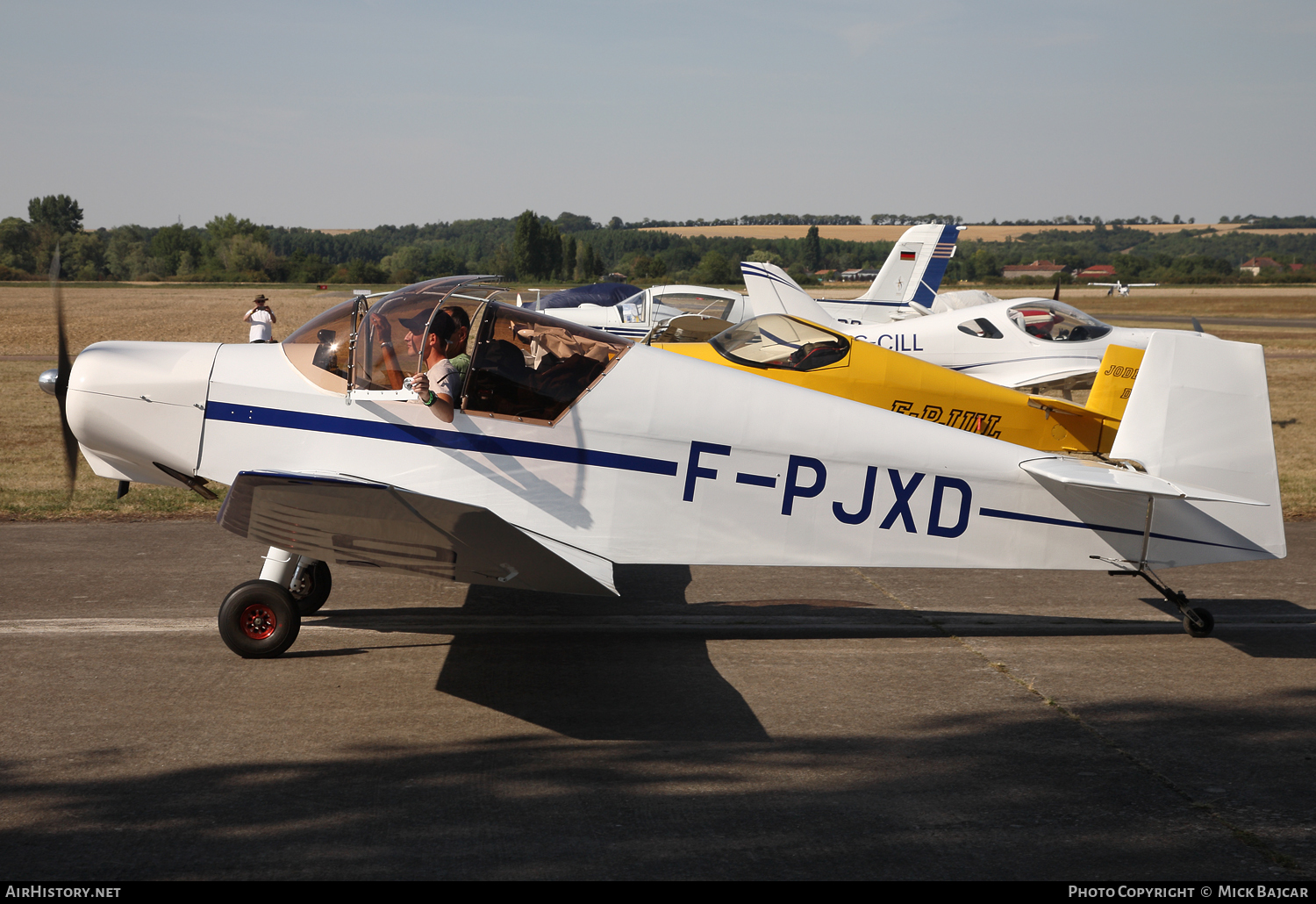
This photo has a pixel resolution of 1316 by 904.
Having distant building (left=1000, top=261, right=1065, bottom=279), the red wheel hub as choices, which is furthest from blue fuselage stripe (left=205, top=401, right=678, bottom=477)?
distant building (left=1000, top=261, right=1065, bottom=279)

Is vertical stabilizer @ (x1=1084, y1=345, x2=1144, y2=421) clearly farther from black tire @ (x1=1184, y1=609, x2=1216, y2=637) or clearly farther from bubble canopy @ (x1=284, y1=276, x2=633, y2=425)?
bubble canopy @ (x1=284, y1=276, x2=633, y2=425)

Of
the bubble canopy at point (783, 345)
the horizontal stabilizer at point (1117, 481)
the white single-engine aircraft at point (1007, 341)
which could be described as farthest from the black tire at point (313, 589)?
the white single-engine aircraft at point (1007, 341)

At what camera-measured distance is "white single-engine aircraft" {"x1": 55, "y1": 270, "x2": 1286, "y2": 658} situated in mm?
5238

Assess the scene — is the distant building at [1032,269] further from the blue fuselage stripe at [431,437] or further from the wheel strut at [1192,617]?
the blue fuselage stripe at [431,437]

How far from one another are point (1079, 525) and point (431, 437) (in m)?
3.60

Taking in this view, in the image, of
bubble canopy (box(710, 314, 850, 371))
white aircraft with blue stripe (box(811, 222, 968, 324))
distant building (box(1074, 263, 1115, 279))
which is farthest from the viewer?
distant building (box(1074, 263, 1115, 279))

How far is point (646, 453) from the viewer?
17.3ft

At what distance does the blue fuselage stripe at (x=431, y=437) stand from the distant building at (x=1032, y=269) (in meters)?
114

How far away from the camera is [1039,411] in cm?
790

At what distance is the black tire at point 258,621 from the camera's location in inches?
206

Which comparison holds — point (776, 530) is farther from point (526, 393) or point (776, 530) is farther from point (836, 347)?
point (836, 347)

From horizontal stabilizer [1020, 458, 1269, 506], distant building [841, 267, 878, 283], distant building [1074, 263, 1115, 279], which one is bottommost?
horizontal stabilizer [1020, 458, 1269, 506]

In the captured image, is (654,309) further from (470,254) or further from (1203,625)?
(470,254)

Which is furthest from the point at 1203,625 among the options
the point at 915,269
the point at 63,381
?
the point at 915,269
